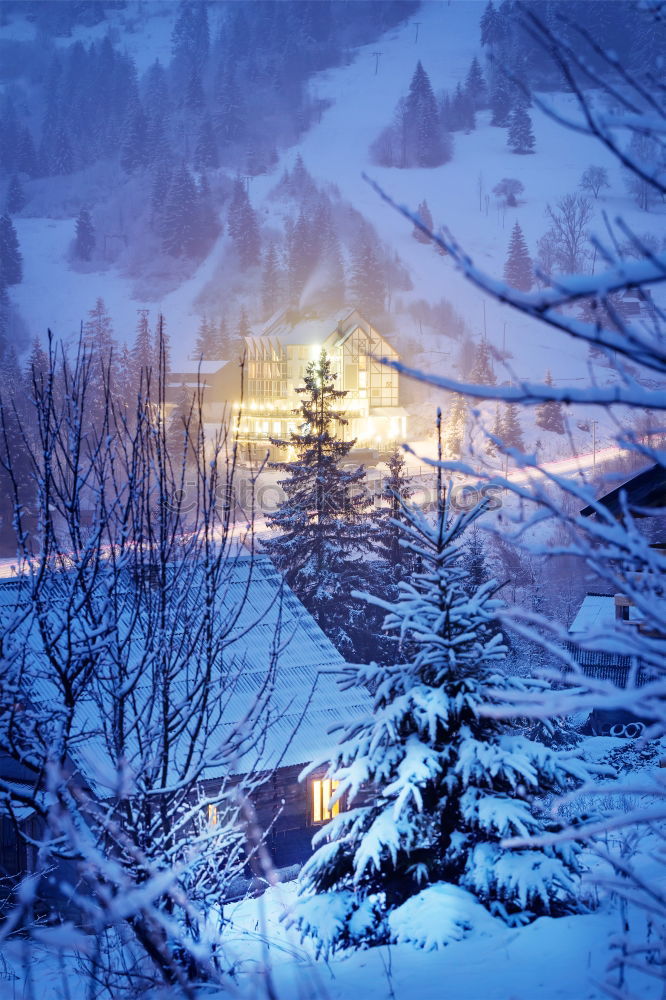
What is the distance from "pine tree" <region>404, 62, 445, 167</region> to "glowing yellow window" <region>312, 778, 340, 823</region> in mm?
116480

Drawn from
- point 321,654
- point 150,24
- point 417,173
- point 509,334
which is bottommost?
point 321,654

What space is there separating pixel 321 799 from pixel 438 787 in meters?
7.19

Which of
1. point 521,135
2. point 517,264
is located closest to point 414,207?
point 521,135

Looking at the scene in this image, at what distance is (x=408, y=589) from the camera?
8.02 metres

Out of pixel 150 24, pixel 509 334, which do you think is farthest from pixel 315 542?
pixel 150 24

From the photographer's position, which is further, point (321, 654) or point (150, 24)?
point (150, 24)

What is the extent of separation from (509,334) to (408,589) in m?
76.5

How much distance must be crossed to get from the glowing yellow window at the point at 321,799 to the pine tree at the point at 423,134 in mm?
116480

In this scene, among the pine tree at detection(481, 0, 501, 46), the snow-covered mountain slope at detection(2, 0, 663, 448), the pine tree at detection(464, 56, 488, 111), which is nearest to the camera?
the snow-covered mountain slope at detection(2, 0, 663, 448)

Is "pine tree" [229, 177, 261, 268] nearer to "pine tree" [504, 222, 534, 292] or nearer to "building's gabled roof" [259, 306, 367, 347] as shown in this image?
"pine tree" [504, 222, 534, 292]

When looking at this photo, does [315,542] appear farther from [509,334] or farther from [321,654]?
[509,334]

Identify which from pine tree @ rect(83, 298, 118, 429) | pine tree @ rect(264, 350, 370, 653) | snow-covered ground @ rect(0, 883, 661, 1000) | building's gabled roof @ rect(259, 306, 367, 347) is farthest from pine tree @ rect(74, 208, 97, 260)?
snow-covered ground @ rect(0, 883, 661, 1000)

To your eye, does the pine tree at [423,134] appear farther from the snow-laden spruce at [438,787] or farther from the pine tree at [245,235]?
the snow-laden spruce at [438,787]

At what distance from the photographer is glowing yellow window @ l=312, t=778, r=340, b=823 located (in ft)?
46.6
